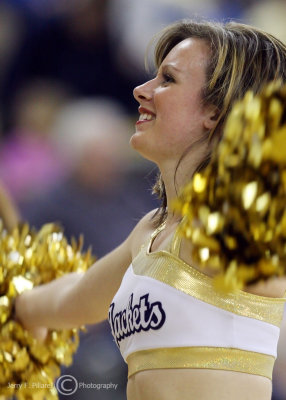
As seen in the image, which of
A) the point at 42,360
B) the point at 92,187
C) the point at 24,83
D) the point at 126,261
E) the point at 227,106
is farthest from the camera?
the point at 24,83

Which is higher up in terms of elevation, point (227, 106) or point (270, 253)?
point (227, 106)

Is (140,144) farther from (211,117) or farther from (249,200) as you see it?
(249,200)

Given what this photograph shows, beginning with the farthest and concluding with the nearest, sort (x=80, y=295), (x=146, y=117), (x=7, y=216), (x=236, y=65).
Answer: (x=7, y=216), (x=80, y=295), (x=146, y=117), (x=236, y=65)

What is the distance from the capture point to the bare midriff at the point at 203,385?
4.29 feet

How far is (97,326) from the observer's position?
2.86 meters

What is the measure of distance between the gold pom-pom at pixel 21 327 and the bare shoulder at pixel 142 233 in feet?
1.23

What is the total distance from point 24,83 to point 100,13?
528 millimetres

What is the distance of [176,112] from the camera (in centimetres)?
152

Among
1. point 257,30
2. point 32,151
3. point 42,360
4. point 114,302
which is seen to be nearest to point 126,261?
point 114,302

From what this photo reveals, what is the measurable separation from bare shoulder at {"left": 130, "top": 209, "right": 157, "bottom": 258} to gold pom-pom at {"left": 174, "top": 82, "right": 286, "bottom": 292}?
46 centimetres

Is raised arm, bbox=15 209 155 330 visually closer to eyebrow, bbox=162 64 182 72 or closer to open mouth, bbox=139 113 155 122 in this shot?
open mouth, bbox=139 113 155 122

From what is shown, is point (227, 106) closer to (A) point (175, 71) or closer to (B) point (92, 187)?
(A) point (175, 71)

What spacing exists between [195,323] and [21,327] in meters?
0.77

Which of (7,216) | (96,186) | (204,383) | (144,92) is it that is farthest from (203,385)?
(96,186)
